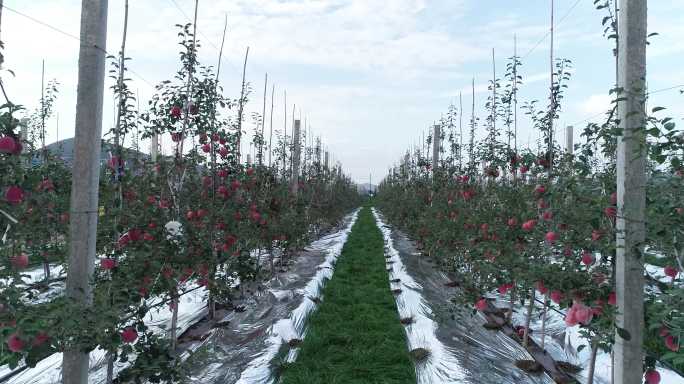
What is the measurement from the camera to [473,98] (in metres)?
9.16

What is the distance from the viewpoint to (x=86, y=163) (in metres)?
2.31

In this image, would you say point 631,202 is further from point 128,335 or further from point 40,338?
point 40,338

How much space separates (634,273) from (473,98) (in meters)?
7.50

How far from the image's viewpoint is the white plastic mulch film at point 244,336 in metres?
3.61

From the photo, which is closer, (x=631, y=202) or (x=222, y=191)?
(x=631, y=202)

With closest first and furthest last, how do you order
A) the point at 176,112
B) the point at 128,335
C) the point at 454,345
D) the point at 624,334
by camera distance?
the point at 624,334, the point at 128,335, the point at 176,112, the point at 454,345

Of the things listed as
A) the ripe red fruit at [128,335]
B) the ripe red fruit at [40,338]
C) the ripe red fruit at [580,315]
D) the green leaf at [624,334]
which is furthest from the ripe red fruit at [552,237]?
the ripe red fruit at [40,338]

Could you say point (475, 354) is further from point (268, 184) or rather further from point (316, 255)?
point (316, 255)

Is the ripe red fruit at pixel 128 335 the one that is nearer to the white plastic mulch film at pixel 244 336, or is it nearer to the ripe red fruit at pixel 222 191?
the white plastic mulch film at pixel 244 336

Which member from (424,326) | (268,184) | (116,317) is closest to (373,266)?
(268,184)

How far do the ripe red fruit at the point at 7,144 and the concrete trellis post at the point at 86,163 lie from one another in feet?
1.49

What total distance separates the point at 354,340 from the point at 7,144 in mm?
3923

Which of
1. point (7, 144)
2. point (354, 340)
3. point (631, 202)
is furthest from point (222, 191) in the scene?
point (631, 202)

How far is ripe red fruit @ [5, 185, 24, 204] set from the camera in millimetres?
1861
